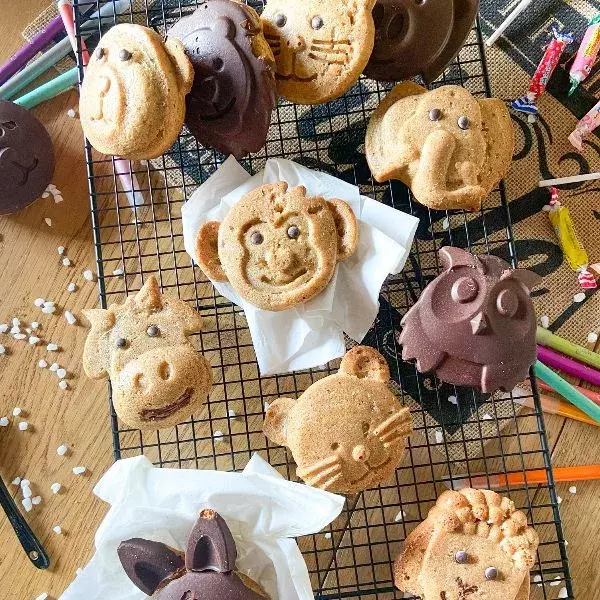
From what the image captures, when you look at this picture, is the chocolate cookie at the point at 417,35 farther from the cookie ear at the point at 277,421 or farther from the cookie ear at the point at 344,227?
the cookie ear at the point at 277,421

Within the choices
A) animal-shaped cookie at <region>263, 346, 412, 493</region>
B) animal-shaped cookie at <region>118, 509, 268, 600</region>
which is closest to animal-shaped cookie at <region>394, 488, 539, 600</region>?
animal-shaped cookie at <region>263, 346, 412, 493</region>

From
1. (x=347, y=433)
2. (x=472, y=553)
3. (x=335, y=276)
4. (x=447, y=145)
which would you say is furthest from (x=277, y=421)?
(x=447, y=145)

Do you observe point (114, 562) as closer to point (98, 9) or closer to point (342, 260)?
point (342, 260)

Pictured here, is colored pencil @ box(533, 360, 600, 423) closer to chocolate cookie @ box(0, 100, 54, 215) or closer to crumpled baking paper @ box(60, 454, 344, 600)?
crumpled baking paper @ box(60, 454, 344, 600)

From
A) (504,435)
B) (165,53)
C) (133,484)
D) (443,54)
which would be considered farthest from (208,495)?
(443,54)

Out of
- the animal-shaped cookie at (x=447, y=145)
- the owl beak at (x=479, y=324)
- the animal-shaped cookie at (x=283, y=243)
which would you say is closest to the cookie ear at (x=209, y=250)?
the animal-shaped cookie at (x=283, y=243)

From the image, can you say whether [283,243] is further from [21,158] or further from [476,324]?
[21,158]
